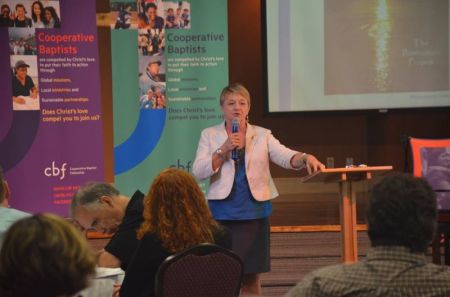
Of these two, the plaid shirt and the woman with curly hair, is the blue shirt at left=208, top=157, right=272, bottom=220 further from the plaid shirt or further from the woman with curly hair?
the plaid shirt

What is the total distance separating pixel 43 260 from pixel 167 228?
3.58 ft

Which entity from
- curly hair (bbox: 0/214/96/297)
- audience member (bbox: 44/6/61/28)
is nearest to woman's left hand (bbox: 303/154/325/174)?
curly hair (bbox: 0/214/96/297)

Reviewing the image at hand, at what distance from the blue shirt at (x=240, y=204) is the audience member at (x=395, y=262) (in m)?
2.05

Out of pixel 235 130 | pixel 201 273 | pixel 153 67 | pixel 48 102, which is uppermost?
pixel 153 67

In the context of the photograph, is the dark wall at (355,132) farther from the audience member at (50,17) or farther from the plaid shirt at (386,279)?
the plaid shirt at (386,279)

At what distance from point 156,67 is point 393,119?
9.95ft

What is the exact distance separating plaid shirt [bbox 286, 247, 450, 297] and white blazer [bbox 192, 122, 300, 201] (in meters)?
2.07

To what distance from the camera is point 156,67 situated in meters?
5.77

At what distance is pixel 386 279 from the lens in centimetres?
155

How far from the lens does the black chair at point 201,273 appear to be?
2244 mm

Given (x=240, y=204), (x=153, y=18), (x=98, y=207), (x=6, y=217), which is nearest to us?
(x=6, y=217)

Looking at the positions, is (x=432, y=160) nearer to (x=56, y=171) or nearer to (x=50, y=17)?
(x=56, y=171)

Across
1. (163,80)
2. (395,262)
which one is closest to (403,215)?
(395,262)

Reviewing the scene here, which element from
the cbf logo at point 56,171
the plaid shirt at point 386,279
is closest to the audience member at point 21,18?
the cbf logo at point 56,171
